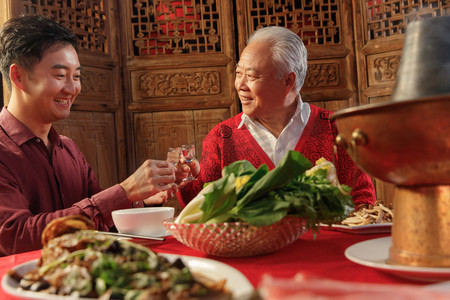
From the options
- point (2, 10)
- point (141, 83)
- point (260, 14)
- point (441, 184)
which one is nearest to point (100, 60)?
point (141, 83)

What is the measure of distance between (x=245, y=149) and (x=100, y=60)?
1.77 meters

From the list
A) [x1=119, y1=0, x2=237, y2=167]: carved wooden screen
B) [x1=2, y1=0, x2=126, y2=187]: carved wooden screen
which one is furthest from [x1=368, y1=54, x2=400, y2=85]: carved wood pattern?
[x1=2, y1=0, x2=126, y2=187]: carved wooden screen

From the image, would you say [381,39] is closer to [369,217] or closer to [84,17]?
[84,17]

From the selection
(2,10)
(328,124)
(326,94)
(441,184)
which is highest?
(2,10)

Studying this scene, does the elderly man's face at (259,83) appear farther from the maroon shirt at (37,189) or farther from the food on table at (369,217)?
the food on table at (369,217)

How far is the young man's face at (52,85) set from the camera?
1.81 meters

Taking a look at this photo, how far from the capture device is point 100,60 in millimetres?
3475

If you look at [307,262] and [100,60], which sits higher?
[100,60]

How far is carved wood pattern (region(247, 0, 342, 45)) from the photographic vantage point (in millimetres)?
3656

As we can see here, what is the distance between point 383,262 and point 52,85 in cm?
153

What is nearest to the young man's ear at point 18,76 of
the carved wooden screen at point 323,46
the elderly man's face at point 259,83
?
the elderly man's face at point 259,83

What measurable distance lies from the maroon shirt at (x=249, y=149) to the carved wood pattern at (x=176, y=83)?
128cm

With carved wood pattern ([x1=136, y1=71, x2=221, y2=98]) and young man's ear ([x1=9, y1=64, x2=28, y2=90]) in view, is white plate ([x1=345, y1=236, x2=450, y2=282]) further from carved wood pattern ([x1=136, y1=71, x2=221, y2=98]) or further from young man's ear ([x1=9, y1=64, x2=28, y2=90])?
carved wood pattern ([x1=136, y1=71, x2=221, y2=98])

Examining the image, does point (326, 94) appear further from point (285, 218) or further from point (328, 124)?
point (285, 218)
